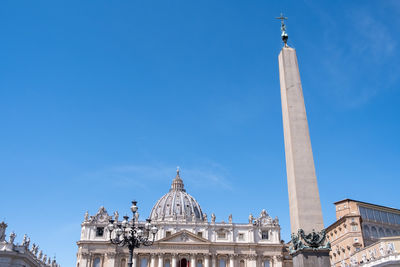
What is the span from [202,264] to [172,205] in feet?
102

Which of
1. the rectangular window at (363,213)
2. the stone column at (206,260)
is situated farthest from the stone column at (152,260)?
the rectangular window at (363,213)

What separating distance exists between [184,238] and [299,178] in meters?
51.5

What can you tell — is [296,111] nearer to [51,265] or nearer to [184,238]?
[51,265]

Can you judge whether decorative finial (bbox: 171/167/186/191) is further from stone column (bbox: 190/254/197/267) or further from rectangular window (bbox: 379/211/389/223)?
rectangular window (bbox: 379/211/389/223)

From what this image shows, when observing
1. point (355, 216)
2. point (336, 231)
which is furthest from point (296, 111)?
point (336, 231)

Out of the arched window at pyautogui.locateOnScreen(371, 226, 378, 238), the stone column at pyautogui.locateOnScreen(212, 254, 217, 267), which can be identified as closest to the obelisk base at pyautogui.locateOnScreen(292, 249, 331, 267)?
the arched window at pyautogui.locateOnScreen(371, 226, 378, 238)

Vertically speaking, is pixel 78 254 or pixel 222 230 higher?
pixel 222 230

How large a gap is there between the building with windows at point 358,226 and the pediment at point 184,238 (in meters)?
20.1

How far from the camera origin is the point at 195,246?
59844 mm

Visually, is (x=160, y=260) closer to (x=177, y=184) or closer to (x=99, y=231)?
(x=99, y=231)

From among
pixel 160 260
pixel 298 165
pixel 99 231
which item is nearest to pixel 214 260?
pixel 160 260

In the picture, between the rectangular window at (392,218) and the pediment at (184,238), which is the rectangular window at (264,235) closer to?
the pediment at (184,238)

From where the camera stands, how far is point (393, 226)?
5053 cm

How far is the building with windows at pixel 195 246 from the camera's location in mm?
58438
